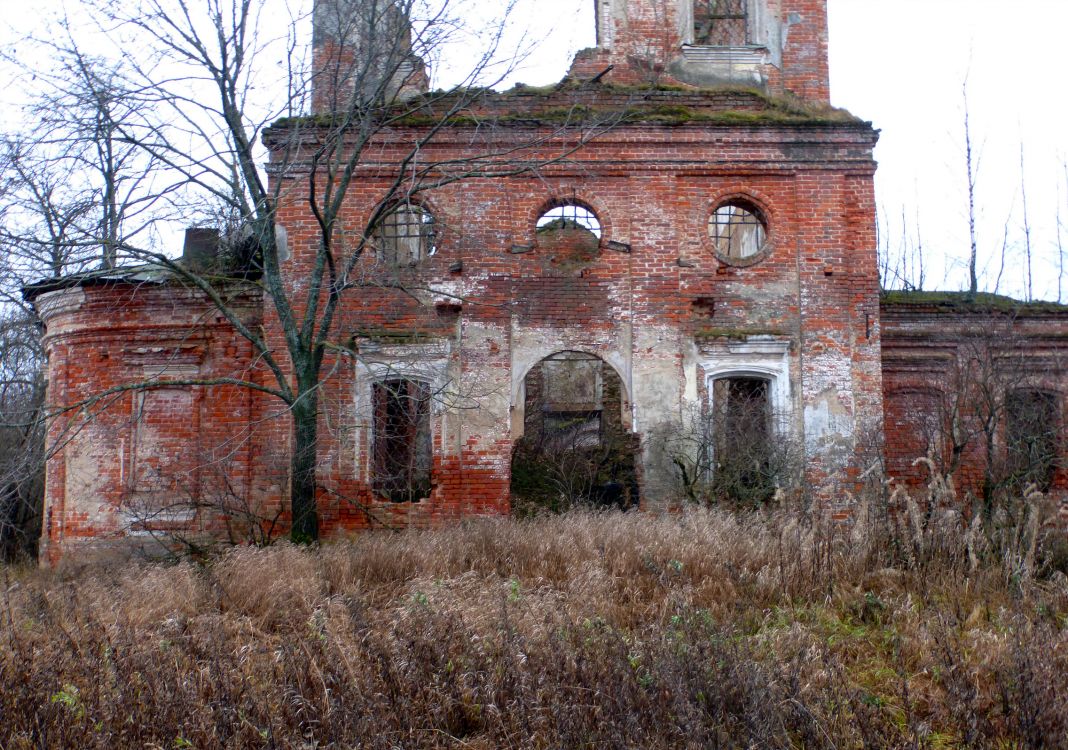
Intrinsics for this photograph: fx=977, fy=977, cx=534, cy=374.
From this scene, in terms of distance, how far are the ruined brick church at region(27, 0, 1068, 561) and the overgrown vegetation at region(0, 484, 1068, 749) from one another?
416cm

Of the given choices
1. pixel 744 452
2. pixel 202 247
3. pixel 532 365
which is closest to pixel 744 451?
pixel 744 452

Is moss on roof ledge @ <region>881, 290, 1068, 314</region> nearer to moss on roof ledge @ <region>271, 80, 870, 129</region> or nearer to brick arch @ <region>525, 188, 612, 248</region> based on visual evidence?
moss on roof ledge @ <region>271, 80, 870, 129</region>

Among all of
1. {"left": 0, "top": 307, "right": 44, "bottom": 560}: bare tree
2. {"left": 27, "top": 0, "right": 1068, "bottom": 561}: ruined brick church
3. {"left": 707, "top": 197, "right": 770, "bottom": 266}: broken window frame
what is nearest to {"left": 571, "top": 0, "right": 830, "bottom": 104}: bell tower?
{"left": 27, "top": 0, "right": 1068, "bottom": 561}: ruined brick church

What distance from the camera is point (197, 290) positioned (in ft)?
45.2

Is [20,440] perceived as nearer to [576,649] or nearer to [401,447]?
[401,447]

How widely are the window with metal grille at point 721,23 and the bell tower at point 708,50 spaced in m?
0.13

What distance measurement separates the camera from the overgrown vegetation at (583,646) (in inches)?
192

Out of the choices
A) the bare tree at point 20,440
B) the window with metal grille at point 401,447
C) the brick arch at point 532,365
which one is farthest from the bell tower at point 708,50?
the bare tree at point 20,440

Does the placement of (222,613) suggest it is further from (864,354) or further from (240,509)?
(864,354)

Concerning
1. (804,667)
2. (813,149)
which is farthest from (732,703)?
(813,149)

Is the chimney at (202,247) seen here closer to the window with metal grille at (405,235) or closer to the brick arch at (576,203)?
the window with metal grille at (405,235)

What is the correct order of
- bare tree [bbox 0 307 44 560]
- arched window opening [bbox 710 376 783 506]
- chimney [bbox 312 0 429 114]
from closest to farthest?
bare tree [bbox 0 307 44 560] < chimney [bbox 312 0 429 114] < arched window opening [bbox 710 376 783 506]

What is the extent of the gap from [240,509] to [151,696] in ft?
23.3

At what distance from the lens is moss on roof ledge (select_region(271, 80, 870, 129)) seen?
13.3 meters
